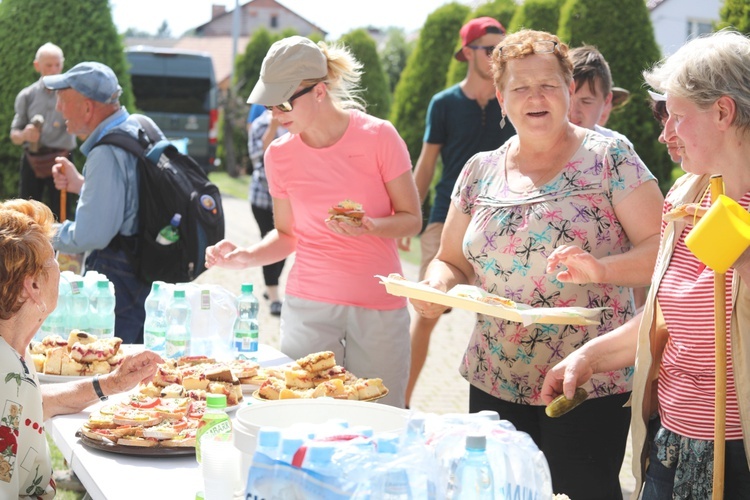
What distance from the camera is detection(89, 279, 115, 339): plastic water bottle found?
14.4ft

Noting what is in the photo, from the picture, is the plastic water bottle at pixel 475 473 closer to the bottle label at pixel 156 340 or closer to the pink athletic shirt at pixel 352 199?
the pink athletic shirt at pixel 352 199

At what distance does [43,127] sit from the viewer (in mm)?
9578

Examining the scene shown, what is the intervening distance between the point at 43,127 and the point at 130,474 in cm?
754

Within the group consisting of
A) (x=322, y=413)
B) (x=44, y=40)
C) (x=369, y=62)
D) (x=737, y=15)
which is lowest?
(x=369, y=62)

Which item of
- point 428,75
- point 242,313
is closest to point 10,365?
point 242,313

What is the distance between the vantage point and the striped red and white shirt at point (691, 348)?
2598mm

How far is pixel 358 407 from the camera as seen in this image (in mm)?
2344

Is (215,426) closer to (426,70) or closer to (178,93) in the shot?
(426,70)

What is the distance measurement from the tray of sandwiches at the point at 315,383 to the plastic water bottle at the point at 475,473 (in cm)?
127

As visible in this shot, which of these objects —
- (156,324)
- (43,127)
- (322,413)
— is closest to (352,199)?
(156,324)

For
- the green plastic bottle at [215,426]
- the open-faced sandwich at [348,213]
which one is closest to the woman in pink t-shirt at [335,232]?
the open-faced sandwich at [348,213]

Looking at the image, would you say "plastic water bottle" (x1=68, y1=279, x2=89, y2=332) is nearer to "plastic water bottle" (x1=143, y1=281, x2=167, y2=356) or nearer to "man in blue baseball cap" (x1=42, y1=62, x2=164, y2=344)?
"plastic water bottle" (x1=143, y1=281, x2=167, y2=356)

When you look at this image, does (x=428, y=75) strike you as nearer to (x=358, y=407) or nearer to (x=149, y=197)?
(x=149, y=197)

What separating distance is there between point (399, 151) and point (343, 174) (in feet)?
0.83
